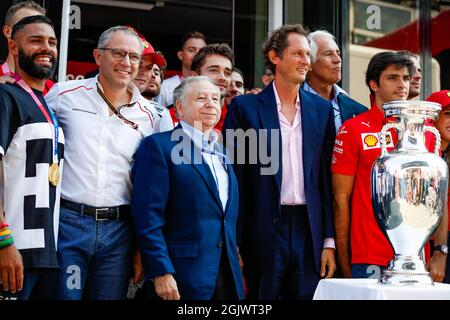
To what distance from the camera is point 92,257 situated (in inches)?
134

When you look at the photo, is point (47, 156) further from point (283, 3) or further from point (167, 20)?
point (167, 20)

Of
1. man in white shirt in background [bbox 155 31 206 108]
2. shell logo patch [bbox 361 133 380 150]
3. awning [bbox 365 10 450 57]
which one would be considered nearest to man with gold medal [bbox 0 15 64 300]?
shell logo patch [bbox 361 133 380 150]

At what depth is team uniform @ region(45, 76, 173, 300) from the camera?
11.1 feet

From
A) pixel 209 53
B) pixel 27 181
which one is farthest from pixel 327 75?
pixel 27 181

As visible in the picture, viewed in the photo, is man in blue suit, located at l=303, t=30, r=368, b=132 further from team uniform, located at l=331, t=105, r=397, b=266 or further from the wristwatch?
the wristwatch

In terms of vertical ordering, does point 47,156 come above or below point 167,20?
below

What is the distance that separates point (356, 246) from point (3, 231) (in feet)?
5.65

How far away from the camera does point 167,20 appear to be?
9156 mm

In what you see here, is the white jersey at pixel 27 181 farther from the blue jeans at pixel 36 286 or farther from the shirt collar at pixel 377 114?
the shirt collar at pixel 377 114

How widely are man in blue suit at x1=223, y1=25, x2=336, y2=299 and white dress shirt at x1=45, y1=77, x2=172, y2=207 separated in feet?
1.93

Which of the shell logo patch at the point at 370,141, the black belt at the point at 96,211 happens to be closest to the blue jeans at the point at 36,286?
the black belt at the point at 96,211

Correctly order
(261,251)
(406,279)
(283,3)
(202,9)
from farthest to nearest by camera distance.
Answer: (202,9), (283,3), (261,251), (406,279)
